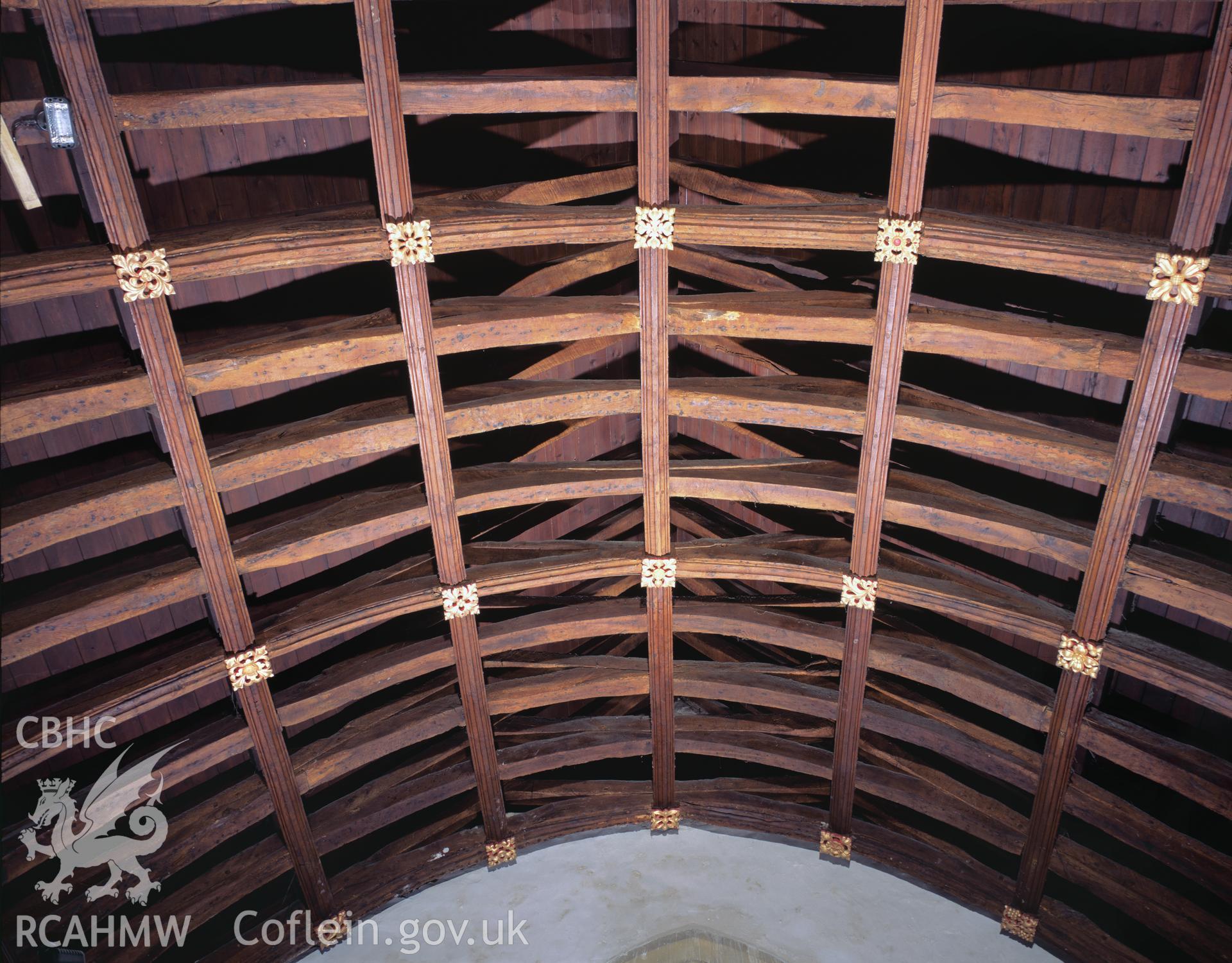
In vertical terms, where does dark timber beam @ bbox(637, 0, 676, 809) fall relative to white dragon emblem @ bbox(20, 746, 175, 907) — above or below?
above

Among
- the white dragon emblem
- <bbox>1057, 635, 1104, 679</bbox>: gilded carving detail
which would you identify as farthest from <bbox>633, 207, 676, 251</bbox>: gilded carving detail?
the white dragon emblem

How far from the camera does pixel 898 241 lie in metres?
9.02

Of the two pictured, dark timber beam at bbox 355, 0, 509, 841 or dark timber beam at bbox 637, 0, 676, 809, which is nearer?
dark timber beam at bbox 355, 0, 509, 841

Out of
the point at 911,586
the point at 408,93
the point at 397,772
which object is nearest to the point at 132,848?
the point at 397,772

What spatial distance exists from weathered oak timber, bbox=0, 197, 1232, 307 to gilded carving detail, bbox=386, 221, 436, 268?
0.09 m

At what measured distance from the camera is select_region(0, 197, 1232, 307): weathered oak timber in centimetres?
824

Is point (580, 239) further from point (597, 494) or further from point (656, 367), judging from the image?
point (597, 494)

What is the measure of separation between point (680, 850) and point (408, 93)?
1032 cm

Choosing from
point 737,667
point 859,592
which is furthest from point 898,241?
point 737,667

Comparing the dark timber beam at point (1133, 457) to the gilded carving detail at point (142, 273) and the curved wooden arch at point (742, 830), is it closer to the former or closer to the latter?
the curved wooden arch at point (742, 830)

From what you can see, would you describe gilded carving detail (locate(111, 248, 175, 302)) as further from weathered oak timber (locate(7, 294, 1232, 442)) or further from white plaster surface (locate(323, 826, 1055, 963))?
white plaster surface (locate(323, 826, 1055, 963))

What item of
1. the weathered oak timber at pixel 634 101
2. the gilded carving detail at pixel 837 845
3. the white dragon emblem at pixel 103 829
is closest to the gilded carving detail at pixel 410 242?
the weathered oak timber at pixel 634 101

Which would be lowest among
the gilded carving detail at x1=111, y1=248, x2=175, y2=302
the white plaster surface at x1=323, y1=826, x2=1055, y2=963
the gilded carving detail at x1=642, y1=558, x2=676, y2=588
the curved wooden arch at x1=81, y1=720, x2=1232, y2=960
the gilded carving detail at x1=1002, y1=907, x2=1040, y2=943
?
the white plaster surface at x1=323, y1=826, x2=1055, y2=963

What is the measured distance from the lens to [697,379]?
1116 centimetres
